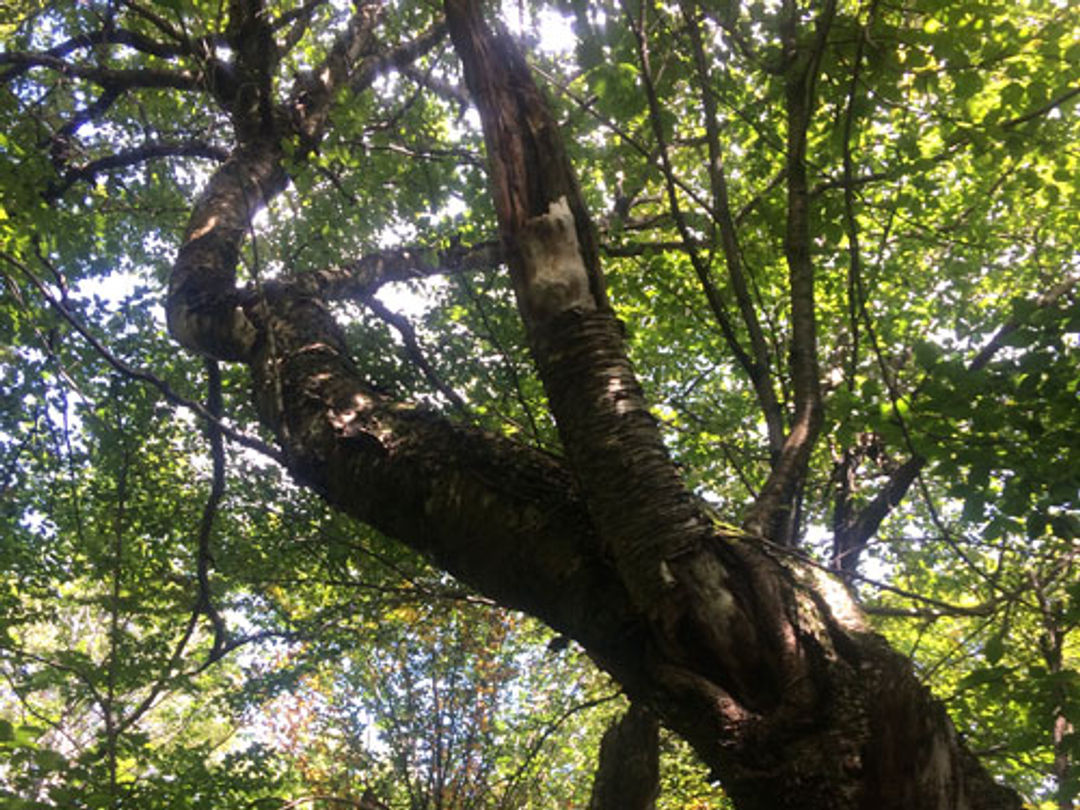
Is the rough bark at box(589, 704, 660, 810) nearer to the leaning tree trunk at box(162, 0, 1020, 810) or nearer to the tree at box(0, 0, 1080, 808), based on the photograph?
the tree at box(0, 0, 1080, 808)

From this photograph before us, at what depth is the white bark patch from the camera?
1817 millimetres

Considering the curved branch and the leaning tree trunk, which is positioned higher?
the curved branch

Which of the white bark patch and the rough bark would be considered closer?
the white bark patch

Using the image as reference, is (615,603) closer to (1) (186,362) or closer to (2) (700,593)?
(2) (700,593)

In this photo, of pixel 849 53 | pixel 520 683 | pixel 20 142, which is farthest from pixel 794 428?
pixel 520 683

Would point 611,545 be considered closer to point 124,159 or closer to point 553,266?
point 553,266

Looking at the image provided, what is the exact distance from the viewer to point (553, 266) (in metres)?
1.83

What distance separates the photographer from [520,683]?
745 centimetres

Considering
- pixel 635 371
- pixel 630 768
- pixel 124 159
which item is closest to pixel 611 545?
pixel 635 371

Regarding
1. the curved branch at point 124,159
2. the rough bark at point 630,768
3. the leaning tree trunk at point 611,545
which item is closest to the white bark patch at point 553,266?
the leaning tree trunk at point 611,545

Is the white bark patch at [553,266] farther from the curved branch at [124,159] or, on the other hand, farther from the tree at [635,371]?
the curved branch at [124,159]

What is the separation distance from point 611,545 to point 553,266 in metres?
0.76

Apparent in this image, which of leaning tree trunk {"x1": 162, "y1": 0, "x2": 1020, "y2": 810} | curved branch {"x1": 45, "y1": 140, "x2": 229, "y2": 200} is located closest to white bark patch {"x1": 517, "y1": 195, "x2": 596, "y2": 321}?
leaning tree trunk {"x1": 162, "y1": 0, "x2": 1020, "y2": 810}

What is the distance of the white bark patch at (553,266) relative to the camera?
1817mm
